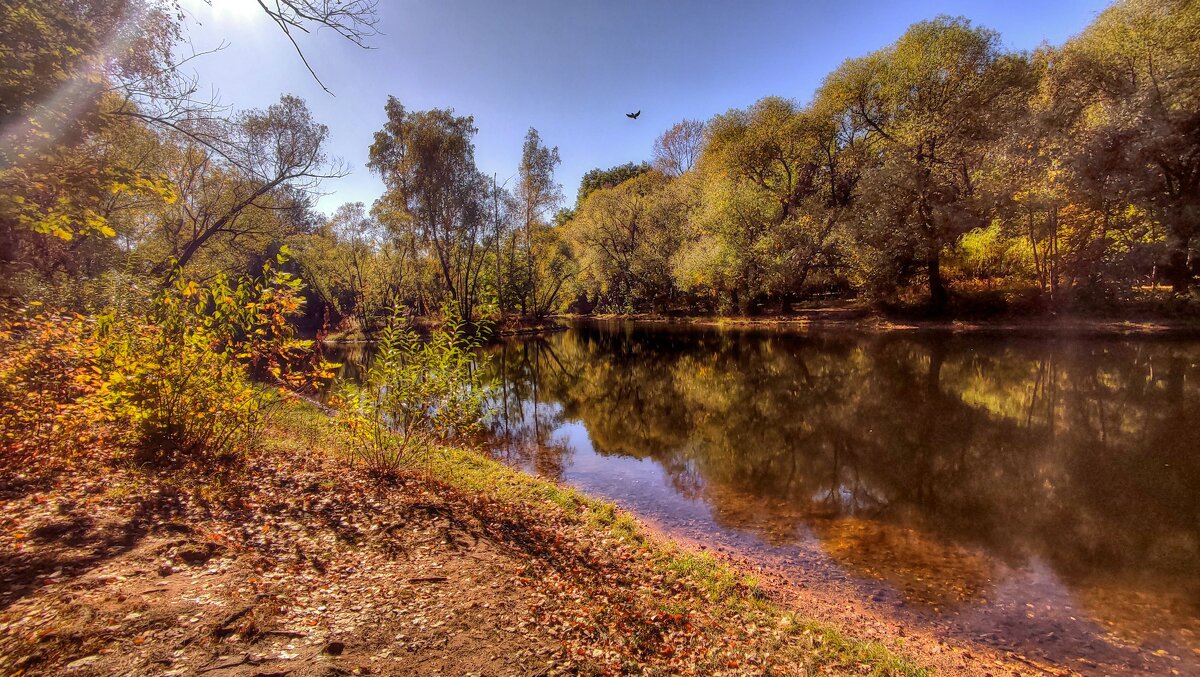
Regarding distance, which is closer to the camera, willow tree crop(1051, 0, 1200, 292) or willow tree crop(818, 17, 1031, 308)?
willow tree crop(1051, 0, 1200, 292)

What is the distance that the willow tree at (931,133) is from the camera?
2938 cm

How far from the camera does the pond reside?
5.87 m

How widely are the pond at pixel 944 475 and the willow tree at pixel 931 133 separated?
39.6 feet

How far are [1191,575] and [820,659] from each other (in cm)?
595

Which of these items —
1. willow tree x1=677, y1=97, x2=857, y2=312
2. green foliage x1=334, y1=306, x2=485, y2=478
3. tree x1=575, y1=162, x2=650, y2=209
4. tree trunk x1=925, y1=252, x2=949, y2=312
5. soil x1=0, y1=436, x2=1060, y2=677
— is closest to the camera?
soil x1=0, y1=436, x2=1060, y2=677

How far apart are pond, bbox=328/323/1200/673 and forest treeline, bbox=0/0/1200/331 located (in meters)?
6.04

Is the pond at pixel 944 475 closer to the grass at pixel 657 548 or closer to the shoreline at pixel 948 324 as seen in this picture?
the grass at pixel 657 548

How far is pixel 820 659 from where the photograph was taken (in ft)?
14.9

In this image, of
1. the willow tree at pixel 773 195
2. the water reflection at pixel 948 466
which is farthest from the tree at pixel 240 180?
the willow tree at pixel 773 195

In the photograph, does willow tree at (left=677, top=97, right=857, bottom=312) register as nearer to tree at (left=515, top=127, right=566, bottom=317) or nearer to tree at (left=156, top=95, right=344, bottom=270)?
tree at (left=515, top=127, right=566, bottom=317)

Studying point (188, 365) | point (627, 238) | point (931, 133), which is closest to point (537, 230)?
point (627, 238)

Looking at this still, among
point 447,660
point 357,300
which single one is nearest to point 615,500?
point 447,660

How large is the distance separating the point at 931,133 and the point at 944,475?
29926mm

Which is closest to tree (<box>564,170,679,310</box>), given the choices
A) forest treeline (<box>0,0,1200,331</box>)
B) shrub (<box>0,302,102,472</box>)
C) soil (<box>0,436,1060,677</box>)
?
forest treeline (<box>0,0,1200,331</box>)
